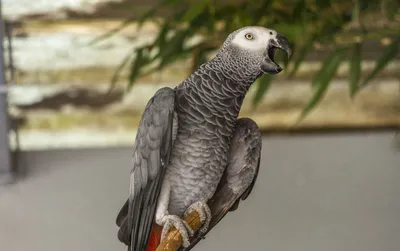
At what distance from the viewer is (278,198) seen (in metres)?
1.29

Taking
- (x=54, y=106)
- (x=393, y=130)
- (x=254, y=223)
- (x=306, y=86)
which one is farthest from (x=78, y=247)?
(x=393, y=130)

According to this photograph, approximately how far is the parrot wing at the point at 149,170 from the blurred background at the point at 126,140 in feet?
2.13


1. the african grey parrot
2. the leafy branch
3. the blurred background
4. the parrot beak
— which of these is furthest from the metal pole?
the parrot beak

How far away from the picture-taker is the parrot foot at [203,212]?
42cm

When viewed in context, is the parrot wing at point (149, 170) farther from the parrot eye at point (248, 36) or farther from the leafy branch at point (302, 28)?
the leafy branch at point (302, 28)

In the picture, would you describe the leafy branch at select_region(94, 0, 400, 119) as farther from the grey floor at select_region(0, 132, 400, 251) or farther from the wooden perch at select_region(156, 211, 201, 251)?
the grey floor at select_region(0, 132, 400, 251)

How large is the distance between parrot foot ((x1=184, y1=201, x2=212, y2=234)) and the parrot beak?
14cm

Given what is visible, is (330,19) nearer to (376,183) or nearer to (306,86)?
(306,86)

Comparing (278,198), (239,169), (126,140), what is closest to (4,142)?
(126,140)

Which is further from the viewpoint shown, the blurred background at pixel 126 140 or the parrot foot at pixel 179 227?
the blurred background at pixel 126 140

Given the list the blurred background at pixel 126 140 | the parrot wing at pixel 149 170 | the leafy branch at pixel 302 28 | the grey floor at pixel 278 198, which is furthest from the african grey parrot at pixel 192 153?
the grey floor at pixel 278 198

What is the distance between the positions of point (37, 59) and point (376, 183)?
1.02m

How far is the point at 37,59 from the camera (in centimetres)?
118

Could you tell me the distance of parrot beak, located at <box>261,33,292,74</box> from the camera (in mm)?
384
